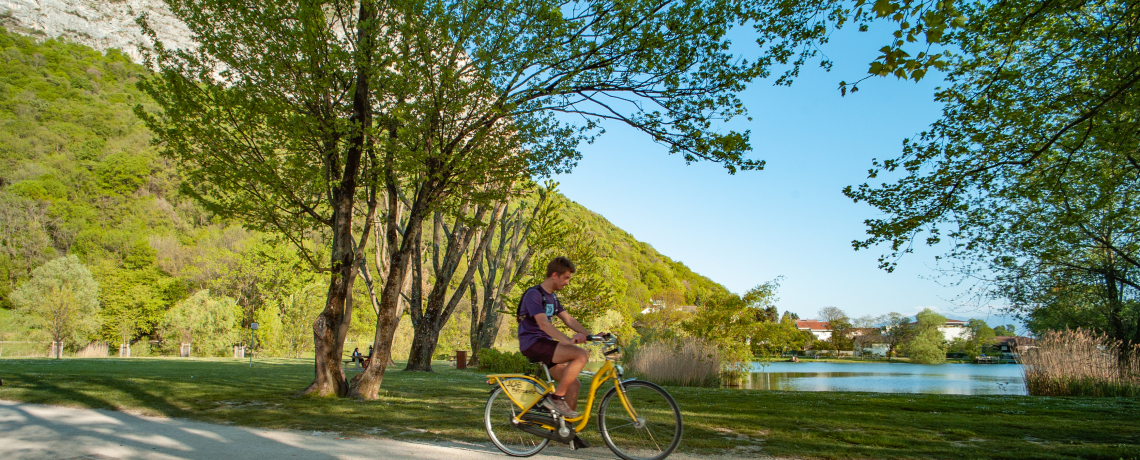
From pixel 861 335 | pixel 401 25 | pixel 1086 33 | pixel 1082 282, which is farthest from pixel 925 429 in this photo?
pixel 861 335

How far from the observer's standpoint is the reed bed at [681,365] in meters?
17.0

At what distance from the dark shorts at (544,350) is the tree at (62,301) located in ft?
152

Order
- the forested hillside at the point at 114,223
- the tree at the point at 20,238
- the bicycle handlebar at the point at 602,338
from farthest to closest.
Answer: the tree at the point at 20,238
the forested hillside at the point at 114,223
the bicycle handlebar at the point at 602,338

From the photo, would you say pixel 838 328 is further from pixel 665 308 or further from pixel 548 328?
pixel 548 328

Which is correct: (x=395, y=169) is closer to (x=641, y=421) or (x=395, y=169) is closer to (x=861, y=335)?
(x=641, y=421)

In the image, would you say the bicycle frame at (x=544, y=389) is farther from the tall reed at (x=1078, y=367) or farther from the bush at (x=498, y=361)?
the bush at (x=498, y=361)

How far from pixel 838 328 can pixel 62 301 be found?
318 feet

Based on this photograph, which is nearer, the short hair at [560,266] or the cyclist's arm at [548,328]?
the cyclist's arm at [548,328]

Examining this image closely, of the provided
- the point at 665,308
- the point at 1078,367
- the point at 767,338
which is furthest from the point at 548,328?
the point at 665,308

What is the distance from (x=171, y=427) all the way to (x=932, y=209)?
1144cm

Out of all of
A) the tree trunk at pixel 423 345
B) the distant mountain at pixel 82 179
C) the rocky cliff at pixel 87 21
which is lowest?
the tree trunk at pixel 423 345

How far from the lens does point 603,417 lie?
4777 mm

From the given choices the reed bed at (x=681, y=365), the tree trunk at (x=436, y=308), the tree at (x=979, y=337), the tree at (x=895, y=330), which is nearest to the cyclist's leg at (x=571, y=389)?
the reed bed at (x=681, y=365)

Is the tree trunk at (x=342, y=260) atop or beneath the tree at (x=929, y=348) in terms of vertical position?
atop
